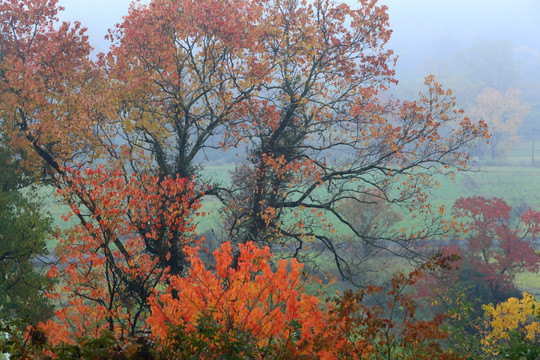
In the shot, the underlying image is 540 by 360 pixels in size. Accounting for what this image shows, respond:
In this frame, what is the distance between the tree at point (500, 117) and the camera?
280ft

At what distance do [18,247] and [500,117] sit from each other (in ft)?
310

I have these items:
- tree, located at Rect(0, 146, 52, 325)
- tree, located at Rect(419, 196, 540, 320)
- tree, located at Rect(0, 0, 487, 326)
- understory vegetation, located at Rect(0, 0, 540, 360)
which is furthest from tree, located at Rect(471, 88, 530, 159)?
tree, located at Rect(0, 146, 52, 325)

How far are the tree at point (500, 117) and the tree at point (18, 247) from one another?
84.2 meters

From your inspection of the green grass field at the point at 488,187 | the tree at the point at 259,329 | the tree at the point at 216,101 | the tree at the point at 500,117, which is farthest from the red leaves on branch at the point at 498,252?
the tree at the point at 500,117

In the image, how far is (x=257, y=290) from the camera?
7.58m

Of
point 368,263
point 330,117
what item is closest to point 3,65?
point 330,117

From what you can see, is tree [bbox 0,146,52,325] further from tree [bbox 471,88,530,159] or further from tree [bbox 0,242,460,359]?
tree [bbox 471,88,530,159]

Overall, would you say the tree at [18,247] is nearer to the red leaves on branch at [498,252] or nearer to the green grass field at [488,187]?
the red leaves on branch at [498,252]

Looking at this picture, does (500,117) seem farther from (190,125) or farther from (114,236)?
(114,236)

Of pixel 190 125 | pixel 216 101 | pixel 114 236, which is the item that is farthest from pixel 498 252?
pixel 114 236

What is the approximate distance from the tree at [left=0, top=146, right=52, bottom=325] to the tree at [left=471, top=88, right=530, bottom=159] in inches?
3316

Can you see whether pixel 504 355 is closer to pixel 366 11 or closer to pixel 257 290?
Answer: pixel 257 290

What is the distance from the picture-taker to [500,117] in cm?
9100

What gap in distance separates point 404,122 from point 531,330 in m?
9.73
